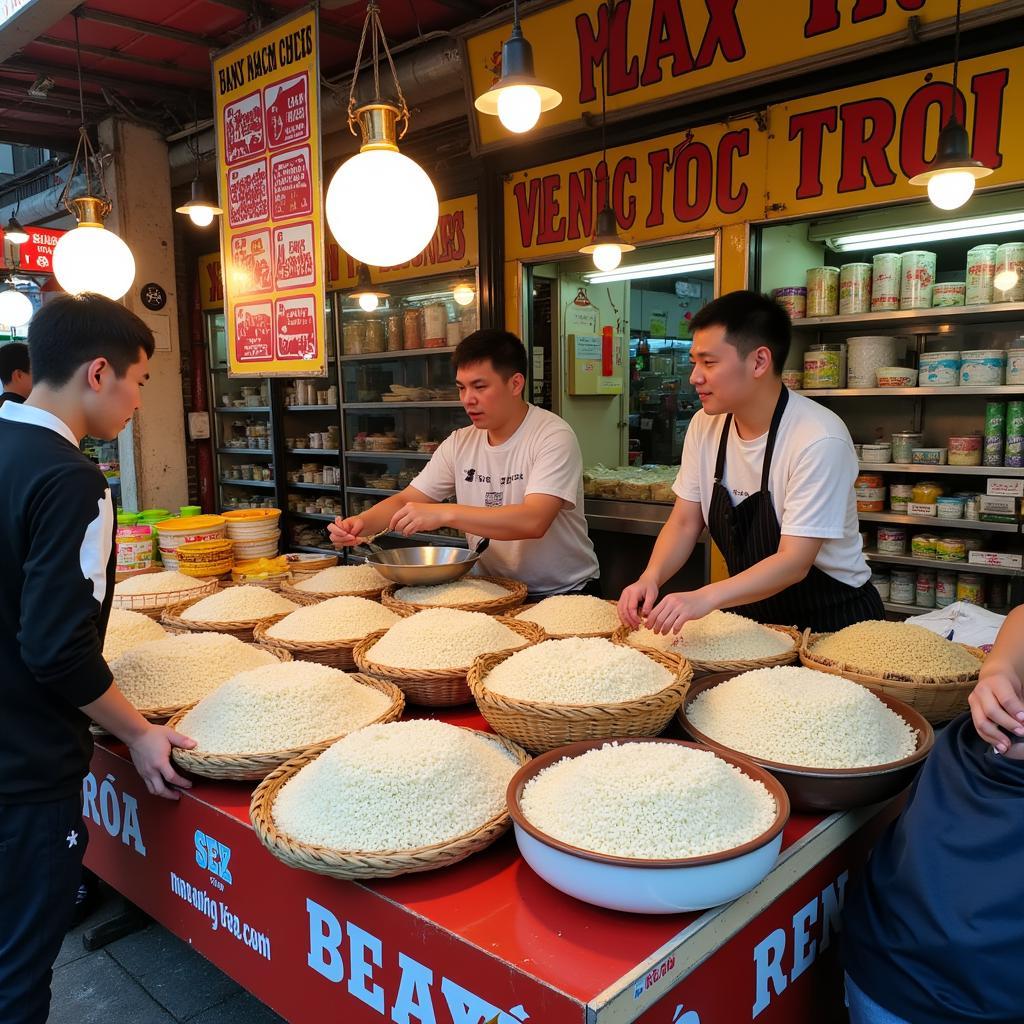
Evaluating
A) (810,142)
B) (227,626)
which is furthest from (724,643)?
(810,142)

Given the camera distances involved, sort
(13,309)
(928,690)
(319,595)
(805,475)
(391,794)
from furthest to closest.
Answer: (13,309), (319,595), (805,475), (928,690), (391,794)

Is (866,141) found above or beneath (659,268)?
above

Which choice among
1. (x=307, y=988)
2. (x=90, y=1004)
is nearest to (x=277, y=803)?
(x=307, y=988)

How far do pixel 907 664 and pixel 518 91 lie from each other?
5.70ft

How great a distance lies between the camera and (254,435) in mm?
6648

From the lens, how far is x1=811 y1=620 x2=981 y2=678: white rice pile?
162cm

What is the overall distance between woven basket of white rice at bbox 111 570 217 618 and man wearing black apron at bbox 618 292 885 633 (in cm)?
150

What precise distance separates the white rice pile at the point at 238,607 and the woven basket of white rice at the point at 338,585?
9 centimetres

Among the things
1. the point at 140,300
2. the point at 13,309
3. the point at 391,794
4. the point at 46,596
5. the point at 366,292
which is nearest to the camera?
the point at 391,794

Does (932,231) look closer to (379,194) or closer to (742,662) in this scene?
(379,194)

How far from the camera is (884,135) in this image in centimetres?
313

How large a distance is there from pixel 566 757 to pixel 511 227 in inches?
146

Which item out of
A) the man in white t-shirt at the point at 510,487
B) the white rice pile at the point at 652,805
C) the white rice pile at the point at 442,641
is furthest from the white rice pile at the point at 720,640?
the man in white t-shirt at the point at 510,487

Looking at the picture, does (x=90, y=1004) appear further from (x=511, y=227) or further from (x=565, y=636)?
(x=511, y=227)
